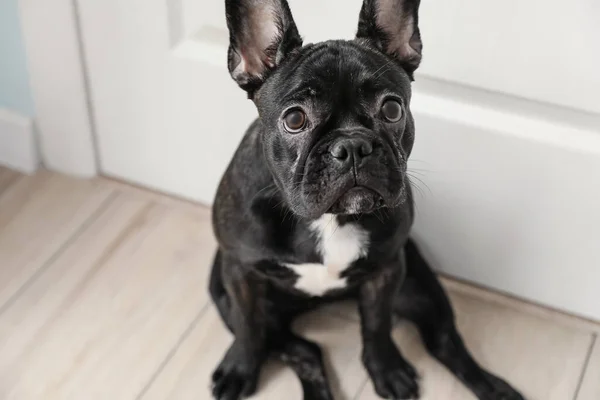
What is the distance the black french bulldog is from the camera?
1.18 m

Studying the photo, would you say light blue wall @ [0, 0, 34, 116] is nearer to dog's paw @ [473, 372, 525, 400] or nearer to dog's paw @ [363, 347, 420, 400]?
dog's paw @ [363, 347, 420, 400]

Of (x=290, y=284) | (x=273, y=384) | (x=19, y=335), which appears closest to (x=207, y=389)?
(x=273, y=384)

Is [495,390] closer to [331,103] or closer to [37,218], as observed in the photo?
[331,103]

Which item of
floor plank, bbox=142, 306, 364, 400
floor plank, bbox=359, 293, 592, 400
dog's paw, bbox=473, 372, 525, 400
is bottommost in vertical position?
floor plank, bbox=142, 306, 364, 400

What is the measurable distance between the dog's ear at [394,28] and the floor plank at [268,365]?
0.64 metres

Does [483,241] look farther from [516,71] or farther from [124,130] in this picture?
[124,130]

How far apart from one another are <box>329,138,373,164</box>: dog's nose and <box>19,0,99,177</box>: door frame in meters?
0.88

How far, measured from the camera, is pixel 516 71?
58.6 inches

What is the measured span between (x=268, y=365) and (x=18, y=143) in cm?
86

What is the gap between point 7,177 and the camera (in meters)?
2.05

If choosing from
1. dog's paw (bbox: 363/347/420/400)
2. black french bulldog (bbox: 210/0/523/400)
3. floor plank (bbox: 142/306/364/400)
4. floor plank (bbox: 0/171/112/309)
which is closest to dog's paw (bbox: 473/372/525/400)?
black french bulldog (bbox: 210/0/523/400)

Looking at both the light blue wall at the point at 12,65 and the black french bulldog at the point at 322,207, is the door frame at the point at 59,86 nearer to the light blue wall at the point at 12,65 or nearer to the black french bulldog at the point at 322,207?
the light blue wall at the point at 12,65

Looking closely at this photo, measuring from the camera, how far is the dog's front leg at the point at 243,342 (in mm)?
1492

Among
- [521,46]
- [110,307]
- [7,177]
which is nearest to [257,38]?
[521,46]
